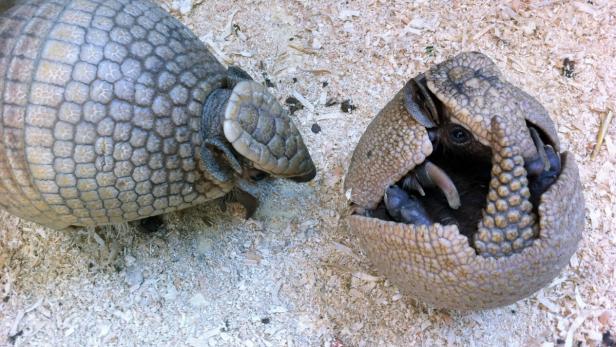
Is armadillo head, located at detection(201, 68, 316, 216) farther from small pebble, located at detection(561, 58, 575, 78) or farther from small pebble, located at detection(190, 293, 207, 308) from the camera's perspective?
small pebble, located at detection(561, 58, 575, 78)

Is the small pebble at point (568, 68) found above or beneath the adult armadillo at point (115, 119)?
above

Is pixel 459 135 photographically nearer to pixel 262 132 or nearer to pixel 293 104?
pixel 262 132

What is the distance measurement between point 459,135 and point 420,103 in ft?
0.52

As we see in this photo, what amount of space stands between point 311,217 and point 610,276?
1.21 metres

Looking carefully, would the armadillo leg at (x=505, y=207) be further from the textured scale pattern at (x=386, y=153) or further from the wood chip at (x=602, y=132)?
the wood chip at (x=602, y=132)

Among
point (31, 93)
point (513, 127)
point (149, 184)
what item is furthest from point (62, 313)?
point (513, 127)

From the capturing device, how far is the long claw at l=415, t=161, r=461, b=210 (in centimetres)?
192

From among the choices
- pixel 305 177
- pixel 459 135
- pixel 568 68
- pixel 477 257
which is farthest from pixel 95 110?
pixel 568 68

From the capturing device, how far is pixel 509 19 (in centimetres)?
279

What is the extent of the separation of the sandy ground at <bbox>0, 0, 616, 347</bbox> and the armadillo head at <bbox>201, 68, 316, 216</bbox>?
0.40m

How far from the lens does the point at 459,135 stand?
6.39 feet

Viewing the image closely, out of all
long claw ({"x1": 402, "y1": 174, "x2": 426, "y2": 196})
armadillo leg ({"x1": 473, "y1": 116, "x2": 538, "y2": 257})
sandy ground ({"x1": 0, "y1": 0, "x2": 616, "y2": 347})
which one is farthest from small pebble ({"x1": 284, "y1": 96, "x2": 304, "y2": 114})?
armadillo leg ({"x1": 473, "y1": 116, "x2": 538, "y2": 257})

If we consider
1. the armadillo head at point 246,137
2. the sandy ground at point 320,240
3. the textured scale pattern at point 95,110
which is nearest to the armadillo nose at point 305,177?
the armadillo head at point 246,137

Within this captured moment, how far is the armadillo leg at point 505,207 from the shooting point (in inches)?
69.8
